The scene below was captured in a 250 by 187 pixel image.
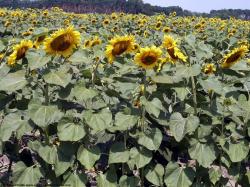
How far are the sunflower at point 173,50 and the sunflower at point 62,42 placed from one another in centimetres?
57

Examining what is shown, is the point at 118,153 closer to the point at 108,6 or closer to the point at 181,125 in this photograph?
the point at 181,125

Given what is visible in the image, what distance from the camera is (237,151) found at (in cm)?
284

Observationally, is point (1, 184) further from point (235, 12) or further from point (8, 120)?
point (235, 12)

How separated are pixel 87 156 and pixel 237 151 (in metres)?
0.87

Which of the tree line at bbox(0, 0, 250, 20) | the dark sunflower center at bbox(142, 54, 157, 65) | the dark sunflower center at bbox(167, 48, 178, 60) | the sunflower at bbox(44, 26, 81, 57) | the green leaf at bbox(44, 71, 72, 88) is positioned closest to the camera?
the green leaf at bbox(44, 71, 72, 88)

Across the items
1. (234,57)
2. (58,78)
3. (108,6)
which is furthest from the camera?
(108,6)

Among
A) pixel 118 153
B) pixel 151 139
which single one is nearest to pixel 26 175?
pixel 118 153

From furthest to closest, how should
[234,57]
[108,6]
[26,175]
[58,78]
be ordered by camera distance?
[108,6], [234,57], [26,175], [58,78]

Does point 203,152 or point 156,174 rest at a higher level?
point 203,152

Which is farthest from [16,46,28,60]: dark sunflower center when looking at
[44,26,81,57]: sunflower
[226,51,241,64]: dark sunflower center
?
[226,51,241,64]: dark sunflower center

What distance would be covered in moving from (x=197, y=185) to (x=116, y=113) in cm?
68

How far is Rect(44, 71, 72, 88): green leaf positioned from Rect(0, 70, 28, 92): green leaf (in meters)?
0.16

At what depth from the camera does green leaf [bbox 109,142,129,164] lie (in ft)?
9.28

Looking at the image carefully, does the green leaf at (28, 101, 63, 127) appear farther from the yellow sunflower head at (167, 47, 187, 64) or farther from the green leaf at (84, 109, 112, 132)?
the yellow sunflower head at (167, 47, 187, 64)
